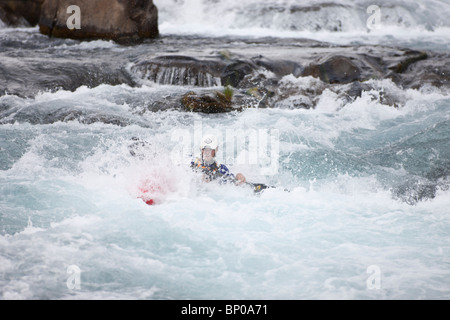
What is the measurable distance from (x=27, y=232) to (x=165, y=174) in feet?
6.38

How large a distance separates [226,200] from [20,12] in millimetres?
13716

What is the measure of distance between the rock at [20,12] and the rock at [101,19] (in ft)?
7.96

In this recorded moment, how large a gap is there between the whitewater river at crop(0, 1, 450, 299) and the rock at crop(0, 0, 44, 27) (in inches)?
312

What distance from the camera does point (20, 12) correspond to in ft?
55.6

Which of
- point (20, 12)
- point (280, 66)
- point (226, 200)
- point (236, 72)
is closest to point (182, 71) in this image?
point (236, 72)

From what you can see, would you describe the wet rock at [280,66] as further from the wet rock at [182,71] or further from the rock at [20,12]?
the rock at [20,12]

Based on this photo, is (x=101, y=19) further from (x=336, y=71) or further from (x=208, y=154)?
(x=208, y=154)

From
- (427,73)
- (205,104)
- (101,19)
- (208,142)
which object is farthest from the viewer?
(101,19)

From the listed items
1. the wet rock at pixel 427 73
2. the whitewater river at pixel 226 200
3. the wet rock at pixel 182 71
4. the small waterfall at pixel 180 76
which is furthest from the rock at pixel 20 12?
the wet rock at pixel 427 73

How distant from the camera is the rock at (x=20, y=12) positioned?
54.3 ft

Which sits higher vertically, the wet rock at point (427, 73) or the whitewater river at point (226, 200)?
the wet rock at point (427, 73)

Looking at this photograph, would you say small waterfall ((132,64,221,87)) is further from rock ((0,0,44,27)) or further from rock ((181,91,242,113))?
rock ((0,0,44,27))
